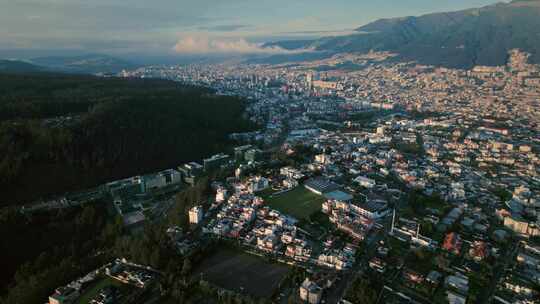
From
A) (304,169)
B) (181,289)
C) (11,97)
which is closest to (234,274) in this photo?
(181,289)

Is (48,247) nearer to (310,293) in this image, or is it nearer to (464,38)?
(310,293)

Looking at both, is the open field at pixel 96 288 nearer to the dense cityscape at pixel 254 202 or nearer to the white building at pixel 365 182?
the dense cityscape at pixel 254 202

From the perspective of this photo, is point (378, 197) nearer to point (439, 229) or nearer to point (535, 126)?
point (439, 229)

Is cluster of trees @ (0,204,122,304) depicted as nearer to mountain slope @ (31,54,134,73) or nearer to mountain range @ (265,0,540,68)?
mountain range @ (265,0,540,68)

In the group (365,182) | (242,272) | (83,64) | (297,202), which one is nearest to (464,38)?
(365,182)

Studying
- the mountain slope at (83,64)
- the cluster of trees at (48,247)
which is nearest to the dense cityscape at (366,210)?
the cluster of trees at (48,247)

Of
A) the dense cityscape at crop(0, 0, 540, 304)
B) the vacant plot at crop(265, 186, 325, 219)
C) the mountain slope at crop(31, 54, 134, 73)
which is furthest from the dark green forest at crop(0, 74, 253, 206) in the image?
the mountain slope at crop(31, 54, 134, 73)
